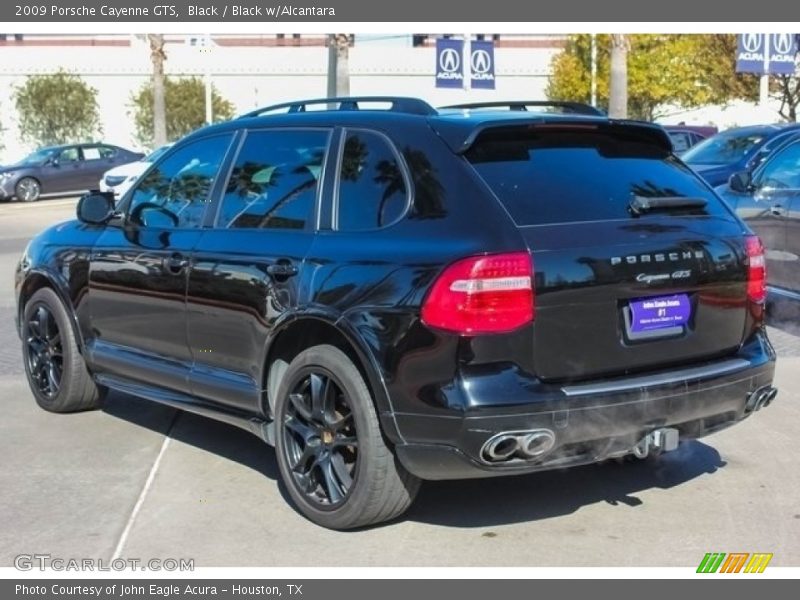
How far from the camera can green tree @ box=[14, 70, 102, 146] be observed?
45.5 meters

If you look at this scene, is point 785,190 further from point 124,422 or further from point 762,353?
point 124,422

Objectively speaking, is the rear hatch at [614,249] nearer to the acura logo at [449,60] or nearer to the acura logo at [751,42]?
the acura logo at [751,42]

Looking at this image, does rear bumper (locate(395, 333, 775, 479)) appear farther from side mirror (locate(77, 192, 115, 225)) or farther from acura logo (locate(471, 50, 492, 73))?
acura logo (locate(471, 50, 492, 73))

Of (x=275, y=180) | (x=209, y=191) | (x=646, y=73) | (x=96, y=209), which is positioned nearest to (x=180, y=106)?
(x=646, y=73)

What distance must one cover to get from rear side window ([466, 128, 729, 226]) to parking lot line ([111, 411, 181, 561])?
224cm

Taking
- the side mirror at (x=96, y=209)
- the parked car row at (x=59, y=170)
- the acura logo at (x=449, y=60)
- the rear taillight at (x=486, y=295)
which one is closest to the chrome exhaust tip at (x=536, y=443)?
the rear taillight at (x=486, y=295)

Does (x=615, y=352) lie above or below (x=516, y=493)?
above

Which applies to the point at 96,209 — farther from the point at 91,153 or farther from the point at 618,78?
the point at 91,153

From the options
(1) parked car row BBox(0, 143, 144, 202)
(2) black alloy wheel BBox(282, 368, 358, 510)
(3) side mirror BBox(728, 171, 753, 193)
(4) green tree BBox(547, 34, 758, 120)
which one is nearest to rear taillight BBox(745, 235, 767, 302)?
(2) black alloy wheel BBox(282, 368, 358, 510)

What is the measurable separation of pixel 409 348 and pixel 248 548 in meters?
1.18

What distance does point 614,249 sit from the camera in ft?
15.1

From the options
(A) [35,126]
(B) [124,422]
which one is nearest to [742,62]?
(B) [124,422]

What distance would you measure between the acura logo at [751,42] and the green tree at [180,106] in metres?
25.3

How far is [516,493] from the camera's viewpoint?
5.58m
